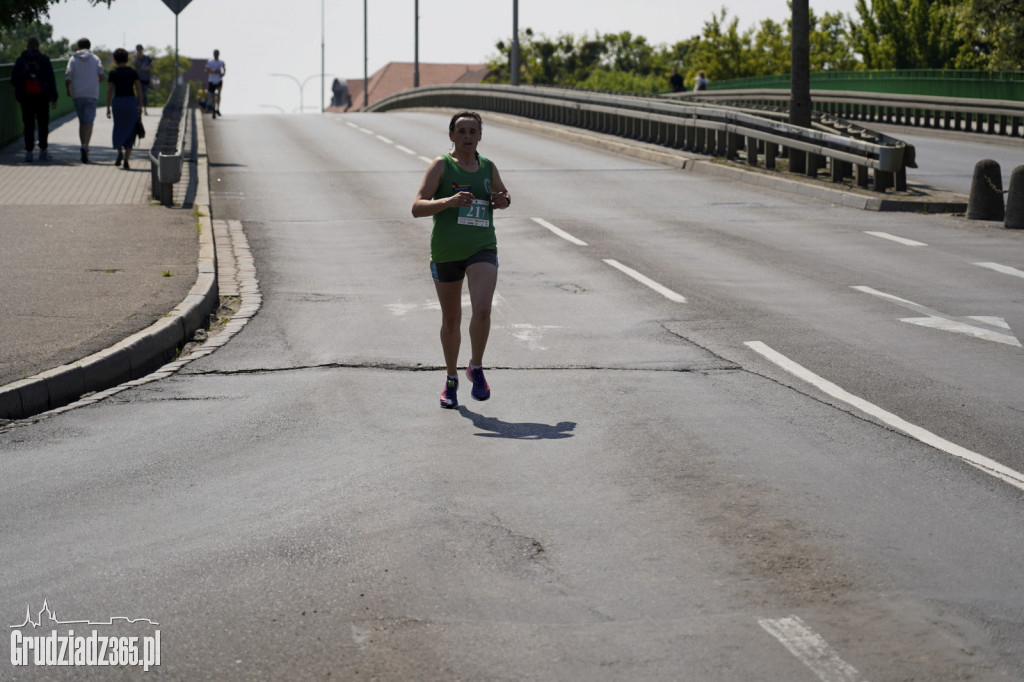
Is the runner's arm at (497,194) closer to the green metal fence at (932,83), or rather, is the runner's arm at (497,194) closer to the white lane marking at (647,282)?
the white lane marking at (647,282)

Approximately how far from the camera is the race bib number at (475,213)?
8219mm

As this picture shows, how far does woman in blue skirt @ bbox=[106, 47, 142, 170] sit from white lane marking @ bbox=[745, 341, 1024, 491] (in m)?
14.2

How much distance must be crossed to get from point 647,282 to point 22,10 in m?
21.0

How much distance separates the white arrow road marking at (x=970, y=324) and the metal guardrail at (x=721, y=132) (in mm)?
9727

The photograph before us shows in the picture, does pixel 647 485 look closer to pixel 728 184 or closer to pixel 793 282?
pixel 793 282

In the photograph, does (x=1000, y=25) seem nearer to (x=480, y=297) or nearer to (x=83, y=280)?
(x=83, y=280)

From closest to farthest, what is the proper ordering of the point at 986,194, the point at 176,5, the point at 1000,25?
1. the point at 986,194
2. the point at 176,5
3. the point at 1000,25

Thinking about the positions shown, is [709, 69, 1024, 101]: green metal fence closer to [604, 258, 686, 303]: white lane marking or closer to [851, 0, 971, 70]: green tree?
[851, 0, 971, 70]: green tree

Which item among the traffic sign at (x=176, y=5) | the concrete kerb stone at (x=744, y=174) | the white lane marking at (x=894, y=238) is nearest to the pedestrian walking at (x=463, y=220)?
the white lane marking at (x=894, y=238)

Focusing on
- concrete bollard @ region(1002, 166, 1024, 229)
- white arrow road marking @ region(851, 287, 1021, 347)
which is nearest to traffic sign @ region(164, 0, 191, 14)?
concrete bollard @ region(1002, 166, 1024, 229)

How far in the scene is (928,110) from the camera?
134ft

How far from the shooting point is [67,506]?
638cm

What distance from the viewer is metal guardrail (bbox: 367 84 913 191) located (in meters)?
21.8

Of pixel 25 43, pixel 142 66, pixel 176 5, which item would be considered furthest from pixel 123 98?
pixel 25 43
